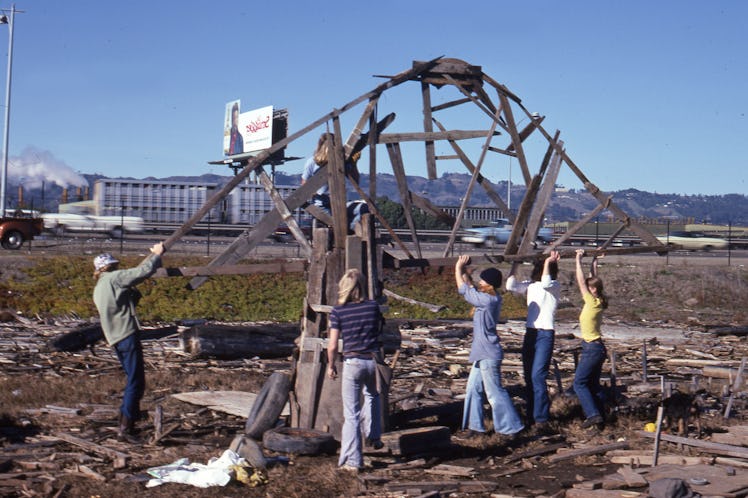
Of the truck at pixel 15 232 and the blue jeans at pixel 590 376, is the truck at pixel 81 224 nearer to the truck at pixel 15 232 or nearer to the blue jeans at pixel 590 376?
the truck at pixel 15 232

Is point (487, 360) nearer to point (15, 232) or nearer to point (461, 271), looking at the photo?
point (461, 271)

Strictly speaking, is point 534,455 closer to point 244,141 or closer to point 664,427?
point 664,427

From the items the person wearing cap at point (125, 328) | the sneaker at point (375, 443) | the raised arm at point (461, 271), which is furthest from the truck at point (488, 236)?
the sneaker at point (375, 443)

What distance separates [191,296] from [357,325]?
18.5 metres

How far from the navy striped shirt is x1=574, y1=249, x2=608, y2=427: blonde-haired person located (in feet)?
10.1

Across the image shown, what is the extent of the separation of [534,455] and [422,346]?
28.9 ft

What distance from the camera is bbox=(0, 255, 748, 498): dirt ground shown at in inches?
338

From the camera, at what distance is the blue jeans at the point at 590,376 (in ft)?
35.7

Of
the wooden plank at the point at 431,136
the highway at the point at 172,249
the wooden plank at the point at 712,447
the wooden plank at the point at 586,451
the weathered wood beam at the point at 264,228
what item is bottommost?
the wooden plank at the point at 586,451

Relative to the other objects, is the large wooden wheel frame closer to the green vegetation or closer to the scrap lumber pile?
the scrap lumber pile

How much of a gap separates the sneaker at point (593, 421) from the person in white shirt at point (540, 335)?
46cm

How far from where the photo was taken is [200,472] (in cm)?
860

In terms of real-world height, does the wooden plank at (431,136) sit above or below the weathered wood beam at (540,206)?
above

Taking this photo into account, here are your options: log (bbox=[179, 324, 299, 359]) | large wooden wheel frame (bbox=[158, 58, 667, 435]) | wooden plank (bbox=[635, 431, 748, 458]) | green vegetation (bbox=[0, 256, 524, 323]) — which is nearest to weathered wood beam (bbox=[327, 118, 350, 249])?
large wooden wheel frame (bbox=[158, 58, 667, 435])
